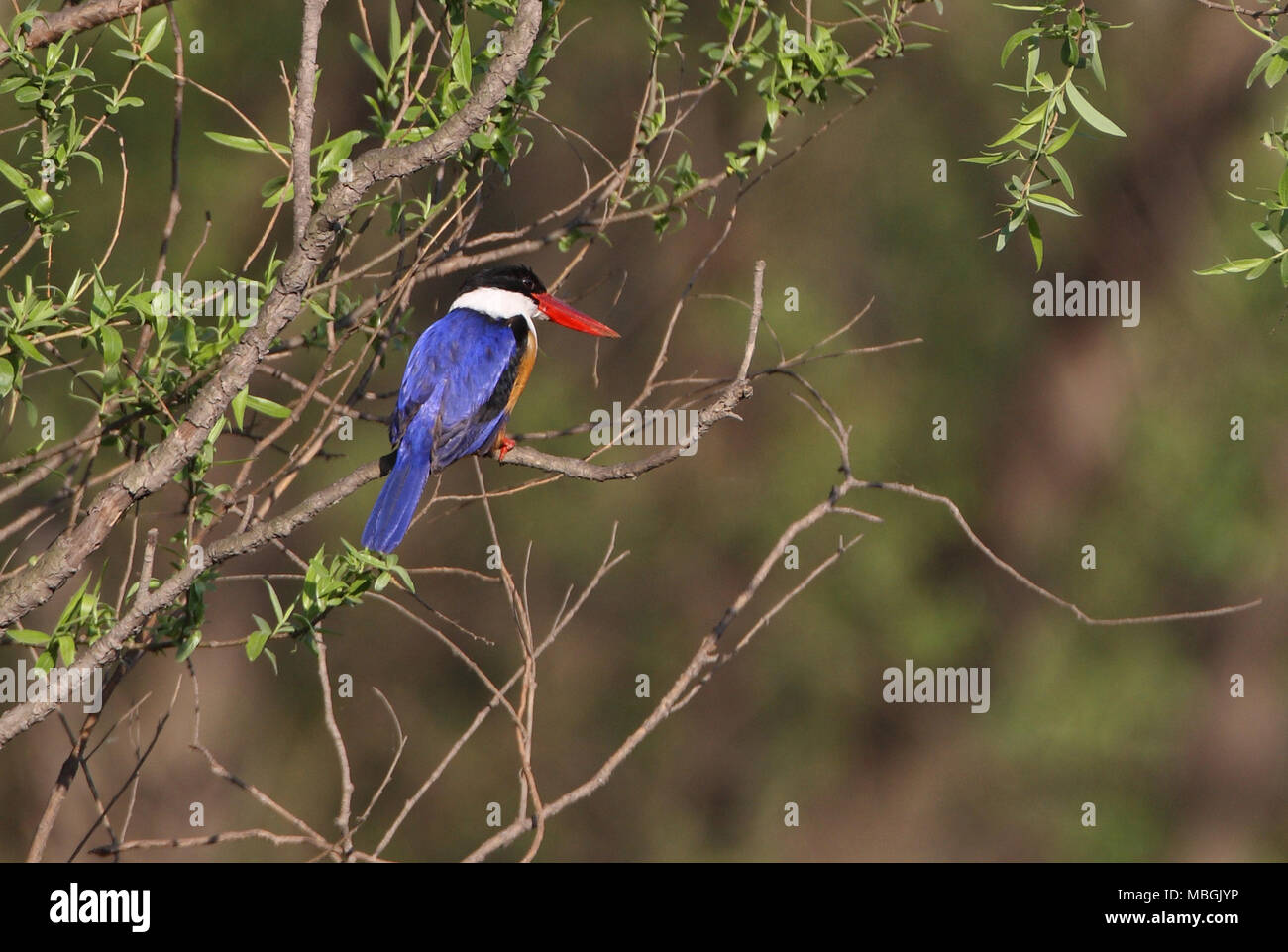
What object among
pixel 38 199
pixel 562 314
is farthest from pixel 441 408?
pixel 38 199

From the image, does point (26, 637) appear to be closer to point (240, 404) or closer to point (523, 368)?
point (240, 404)

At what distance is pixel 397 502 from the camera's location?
3.25 m

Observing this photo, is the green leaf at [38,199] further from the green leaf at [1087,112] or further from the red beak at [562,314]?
the red beak at [562,314]

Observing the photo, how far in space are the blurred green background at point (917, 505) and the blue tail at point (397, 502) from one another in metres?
2.88

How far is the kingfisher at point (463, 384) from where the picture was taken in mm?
3295

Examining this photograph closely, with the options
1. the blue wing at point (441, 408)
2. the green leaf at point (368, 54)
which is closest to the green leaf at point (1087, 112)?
the green leaf at point (368, 54)

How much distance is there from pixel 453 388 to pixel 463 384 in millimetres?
39

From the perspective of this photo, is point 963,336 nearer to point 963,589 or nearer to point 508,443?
point 963,589

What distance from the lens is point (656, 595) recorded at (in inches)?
319

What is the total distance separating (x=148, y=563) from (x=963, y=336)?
571cm

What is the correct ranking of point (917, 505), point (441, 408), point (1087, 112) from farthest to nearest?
point (917, 505)
point (441, 408)
point (1087, 112)

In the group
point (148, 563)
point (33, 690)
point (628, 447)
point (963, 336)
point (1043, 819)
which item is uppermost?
point (963, 336)

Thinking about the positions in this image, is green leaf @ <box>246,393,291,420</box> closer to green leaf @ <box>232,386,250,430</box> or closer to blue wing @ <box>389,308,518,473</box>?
green leaf @ <box>232,386,250,430</box>

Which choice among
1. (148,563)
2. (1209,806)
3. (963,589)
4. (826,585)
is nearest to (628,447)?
(826,585)
